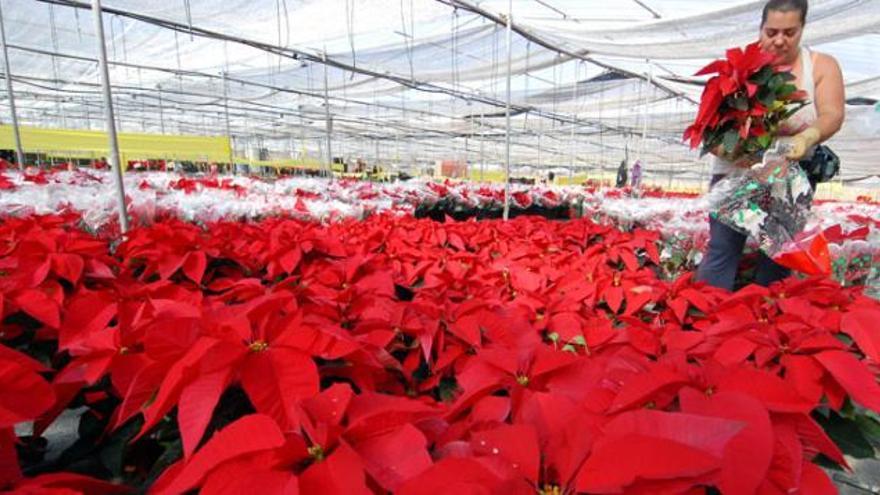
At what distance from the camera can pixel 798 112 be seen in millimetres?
1508

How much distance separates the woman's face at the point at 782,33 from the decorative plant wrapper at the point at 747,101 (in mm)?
140

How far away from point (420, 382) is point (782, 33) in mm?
1517

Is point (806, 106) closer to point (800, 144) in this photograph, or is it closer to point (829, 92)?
point (829, 92)

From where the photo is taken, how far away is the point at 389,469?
36 centimetres

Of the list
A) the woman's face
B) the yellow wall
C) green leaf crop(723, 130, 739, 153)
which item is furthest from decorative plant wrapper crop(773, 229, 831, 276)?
the yellow wall

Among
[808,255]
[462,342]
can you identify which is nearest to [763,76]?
[808,255]

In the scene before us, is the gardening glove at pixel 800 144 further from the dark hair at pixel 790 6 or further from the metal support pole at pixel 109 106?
the metal support pole at pixel 109 106

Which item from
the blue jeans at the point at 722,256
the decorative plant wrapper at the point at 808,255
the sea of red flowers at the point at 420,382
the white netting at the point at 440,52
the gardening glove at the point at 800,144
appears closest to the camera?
the sea of red flowers at the point at 420,382

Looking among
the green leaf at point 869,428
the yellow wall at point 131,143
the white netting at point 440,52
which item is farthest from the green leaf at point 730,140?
the yellow wall at point 131,143

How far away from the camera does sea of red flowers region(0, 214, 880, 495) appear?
13.5 inches

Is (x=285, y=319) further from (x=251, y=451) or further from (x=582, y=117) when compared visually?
(x=582, y=117)

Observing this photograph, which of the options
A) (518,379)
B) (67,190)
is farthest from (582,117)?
(518,379)

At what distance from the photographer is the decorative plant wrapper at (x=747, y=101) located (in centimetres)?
129

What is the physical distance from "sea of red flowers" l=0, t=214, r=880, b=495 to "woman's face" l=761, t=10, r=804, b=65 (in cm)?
82
